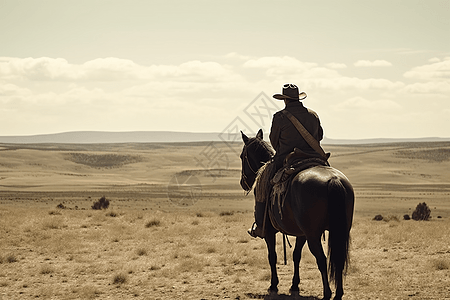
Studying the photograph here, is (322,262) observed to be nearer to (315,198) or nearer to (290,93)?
(315,198)

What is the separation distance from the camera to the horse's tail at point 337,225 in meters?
7.27

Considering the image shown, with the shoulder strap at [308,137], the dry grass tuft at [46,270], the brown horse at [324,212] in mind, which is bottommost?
the dry grass tuft at [46,270]

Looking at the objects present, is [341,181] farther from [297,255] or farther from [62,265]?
[62,265]

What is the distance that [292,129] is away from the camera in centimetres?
869

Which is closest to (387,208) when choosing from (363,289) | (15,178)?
(363,289)

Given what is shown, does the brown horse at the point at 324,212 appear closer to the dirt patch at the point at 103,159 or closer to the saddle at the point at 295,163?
the saddle at the point at 295,163

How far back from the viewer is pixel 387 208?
1361 inches

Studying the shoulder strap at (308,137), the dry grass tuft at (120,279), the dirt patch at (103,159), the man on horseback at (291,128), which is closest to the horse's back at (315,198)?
the shoulder strap at (308,137)

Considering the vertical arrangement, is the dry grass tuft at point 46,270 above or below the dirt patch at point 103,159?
above

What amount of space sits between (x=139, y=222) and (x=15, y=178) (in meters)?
52.6

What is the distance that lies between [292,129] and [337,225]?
2.08 meters

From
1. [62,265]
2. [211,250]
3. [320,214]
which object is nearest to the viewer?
[320,214]

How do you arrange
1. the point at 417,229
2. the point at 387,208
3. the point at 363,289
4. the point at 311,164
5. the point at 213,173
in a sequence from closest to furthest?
the point at 311,164 → the point at 363,289 → the point at 417,229 → the point at 387,208 → the point at 213,173

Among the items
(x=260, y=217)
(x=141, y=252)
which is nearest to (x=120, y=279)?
(x=141, y=252)
